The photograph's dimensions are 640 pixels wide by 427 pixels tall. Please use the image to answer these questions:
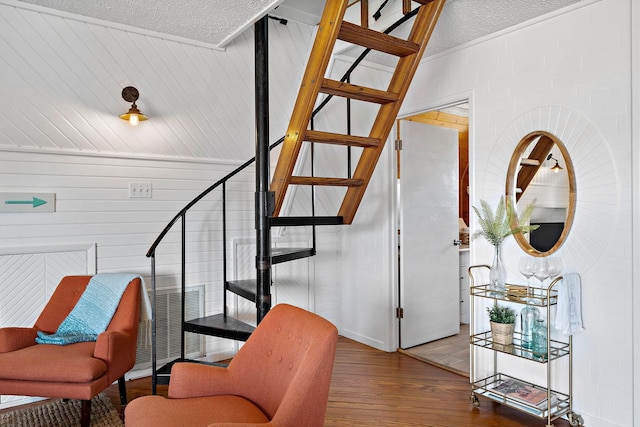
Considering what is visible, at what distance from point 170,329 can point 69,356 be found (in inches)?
38.7

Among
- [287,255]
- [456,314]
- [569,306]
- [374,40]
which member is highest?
[374,40]

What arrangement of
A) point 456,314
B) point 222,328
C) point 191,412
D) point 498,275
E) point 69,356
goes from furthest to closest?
point 456,314
point 222,328
point 498,275
point 69,356
point 191,412

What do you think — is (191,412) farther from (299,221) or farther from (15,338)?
(15,338)

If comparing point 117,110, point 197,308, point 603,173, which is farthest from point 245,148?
point 603,173

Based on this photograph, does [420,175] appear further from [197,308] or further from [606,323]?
[197,308]

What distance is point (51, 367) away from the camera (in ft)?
7.54

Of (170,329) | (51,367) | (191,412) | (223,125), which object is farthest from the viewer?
(223,125)

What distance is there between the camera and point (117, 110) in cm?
302

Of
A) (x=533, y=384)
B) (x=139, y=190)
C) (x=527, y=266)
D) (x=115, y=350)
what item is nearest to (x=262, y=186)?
(x=139, y=190)

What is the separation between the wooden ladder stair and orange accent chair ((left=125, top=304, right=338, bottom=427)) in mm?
913

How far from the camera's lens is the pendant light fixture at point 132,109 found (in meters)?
2.90

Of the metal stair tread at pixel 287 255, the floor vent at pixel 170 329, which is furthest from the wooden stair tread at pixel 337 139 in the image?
the floor vent at pixel 170 329

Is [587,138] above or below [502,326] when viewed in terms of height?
above

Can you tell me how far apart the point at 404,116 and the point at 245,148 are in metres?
1.37
